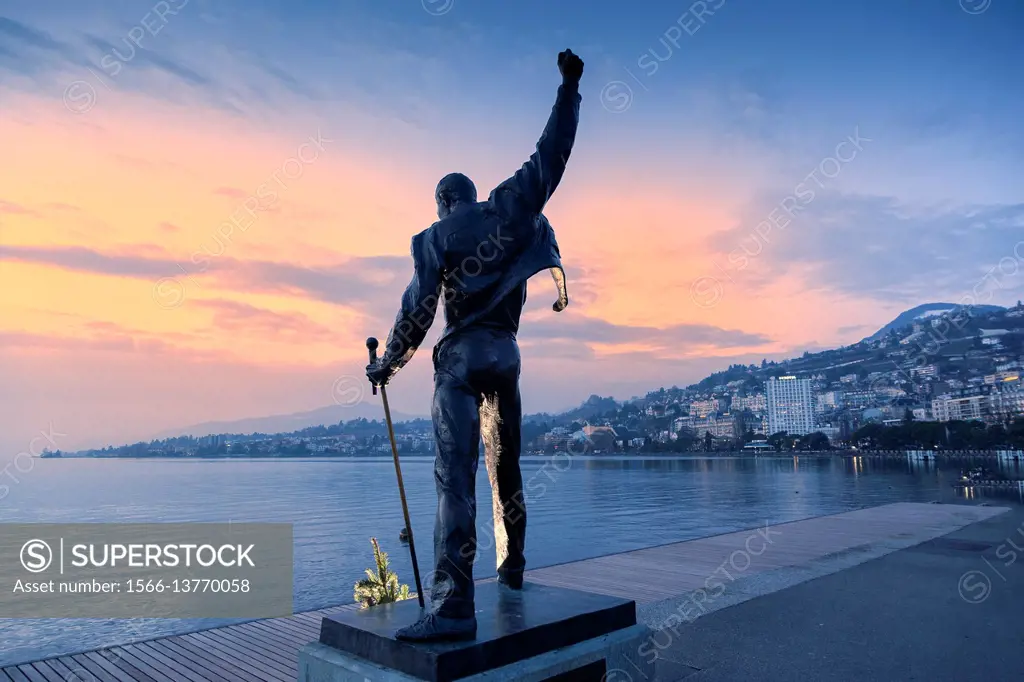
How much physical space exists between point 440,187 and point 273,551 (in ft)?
64.9

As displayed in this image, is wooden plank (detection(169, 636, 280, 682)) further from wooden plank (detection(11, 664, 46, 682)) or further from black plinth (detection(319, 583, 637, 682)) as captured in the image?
black plinth (detection(319, 583, 637, 682))

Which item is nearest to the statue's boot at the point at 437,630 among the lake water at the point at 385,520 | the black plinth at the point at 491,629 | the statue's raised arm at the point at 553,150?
the black plinth at the point at 491,629

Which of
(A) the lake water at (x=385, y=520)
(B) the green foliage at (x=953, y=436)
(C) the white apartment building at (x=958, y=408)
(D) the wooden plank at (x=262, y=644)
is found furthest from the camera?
(C) the white apartment building at (x=958, y=408)

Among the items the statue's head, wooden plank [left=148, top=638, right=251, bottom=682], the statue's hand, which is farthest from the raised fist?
wooden plank [left=148, top=638, right=251, bottom=682]

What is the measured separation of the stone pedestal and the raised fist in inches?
129

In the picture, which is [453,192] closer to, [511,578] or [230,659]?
[511,578]

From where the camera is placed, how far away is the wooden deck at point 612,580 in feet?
21.0

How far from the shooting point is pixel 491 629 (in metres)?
3.77

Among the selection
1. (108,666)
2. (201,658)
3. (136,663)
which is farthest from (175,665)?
(108,666)

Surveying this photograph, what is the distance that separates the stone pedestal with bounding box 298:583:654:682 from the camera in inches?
137

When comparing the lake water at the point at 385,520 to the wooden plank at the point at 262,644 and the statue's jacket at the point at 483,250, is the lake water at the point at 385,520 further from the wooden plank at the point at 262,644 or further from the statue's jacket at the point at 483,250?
the statue's jacket at the point at 483,250

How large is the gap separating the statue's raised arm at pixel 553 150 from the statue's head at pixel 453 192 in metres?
0.40

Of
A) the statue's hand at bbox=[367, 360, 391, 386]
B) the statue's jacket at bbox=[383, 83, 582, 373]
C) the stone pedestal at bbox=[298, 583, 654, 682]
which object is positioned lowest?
the stone pedestal at bbox=[298, 583, 654, 682]

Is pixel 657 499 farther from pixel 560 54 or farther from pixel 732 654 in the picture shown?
Answer: pixel 560 54
